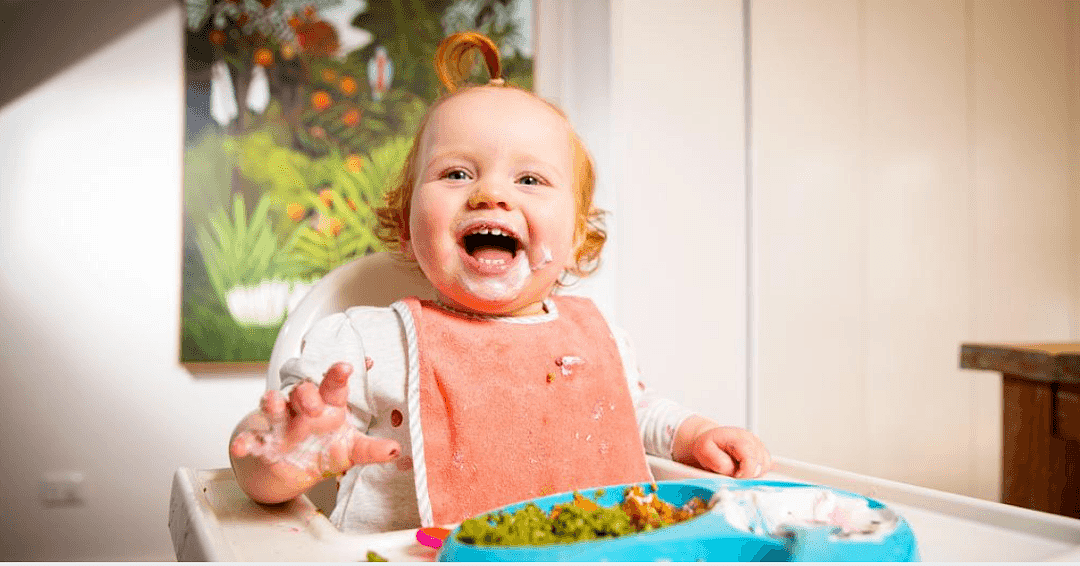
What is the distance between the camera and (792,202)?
2.32m

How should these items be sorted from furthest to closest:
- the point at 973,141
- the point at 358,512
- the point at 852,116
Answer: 1. the point at 973,141
2. the point at 852,116
3. the point at 358,512

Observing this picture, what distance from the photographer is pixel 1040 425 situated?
1218mm

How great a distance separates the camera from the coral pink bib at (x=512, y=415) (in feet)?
2.30

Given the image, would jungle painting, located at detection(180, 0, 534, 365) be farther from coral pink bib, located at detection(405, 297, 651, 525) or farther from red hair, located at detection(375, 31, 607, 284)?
coral pink bib, located at detection(405, 297, 651, 525)

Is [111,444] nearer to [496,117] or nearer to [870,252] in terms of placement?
[496,117]

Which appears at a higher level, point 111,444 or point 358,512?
point 358,512

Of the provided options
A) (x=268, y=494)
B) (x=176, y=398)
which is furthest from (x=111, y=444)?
(x=268, y=494)

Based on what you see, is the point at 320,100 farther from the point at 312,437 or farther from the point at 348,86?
the point at 312,437

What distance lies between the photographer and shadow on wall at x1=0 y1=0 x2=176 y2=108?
2150 millimetres

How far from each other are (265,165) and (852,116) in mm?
1698

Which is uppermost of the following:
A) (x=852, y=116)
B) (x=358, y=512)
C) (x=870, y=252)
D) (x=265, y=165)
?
(x=852, y=116)

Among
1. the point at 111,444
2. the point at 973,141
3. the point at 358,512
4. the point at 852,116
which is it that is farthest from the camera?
the point at 973,141

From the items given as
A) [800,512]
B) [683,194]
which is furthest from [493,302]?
[683,194]

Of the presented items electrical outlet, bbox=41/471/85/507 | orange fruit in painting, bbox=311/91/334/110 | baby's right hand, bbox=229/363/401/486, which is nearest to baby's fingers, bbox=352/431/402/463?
baby's right hand, bbox=229/363/401/486
